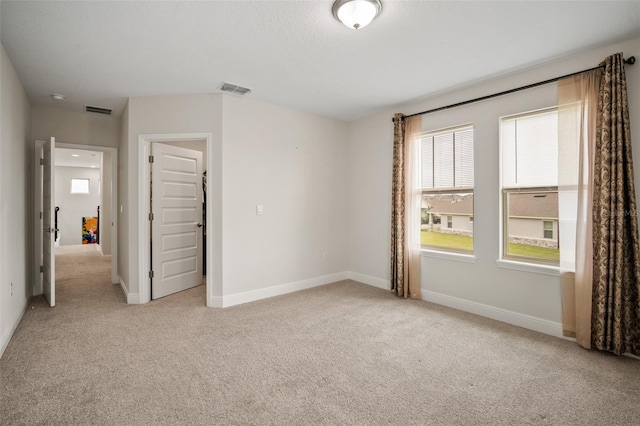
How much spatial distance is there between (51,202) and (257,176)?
2.55 m

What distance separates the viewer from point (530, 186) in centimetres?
336

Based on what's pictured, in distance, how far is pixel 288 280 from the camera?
15.3 ft

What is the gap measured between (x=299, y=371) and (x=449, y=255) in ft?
8.12

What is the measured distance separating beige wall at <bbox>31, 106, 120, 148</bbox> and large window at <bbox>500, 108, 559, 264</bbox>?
558 cm

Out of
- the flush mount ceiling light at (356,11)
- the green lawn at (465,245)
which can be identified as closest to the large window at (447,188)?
the green lawn at (465,245)

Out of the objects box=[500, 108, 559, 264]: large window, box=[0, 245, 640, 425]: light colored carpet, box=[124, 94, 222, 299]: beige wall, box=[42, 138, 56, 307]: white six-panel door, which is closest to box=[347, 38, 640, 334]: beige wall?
box=[500, 108, 559, 264]: large window

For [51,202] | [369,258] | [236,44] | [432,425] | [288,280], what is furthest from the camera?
[369,258]

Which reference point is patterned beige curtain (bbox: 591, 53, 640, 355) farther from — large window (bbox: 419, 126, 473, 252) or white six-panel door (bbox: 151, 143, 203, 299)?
white six-panel door (bbox: 151, 143, 203, 299)

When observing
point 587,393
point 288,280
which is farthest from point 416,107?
point 587,393

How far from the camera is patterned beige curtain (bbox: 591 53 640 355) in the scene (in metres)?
2.62

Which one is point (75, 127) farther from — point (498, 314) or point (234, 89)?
point (498, 314)

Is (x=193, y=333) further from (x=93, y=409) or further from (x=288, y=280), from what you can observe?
(x=288, y=280)

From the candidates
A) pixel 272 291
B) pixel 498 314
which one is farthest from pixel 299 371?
pixel 498 314

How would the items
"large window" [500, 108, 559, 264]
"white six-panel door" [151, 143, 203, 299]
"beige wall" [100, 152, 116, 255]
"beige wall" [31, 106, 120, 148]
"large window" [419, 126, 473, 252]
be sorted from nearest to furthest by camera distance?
"large window" [500, 108, 559, 264], "large window" [419, 126, 473, 252], "white six-panel door" [151, 143, 203, 299], "beige wall" [31, 106, 120, 148], "beige wall" [100, 152, 116, 255]
